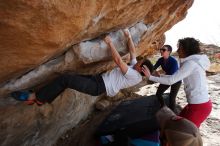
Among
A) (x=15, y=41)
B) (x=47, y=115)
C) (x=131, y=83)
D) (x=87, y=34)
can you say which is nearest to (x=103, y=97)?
(x=47, y=115)

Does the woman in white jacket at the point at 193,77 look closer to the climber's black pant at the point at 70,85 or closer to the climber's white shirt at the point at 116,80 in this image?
the climber's white shirt at the point at 116,80

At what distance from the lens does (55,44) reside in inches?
165

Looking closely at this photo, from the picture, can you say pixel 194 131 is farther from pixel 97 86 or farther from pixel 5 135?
pixel 5 135

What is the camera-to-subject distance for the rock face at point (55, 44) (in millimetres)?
3605

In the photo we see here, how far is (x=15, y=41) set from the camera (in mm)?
3814

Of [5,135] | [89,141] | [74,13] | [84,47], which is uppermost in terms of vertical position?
[74,13]

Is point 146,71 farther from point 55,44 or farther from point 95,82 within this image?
point 55,44

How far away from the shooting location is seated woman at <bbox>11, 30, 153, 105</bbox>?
15.9ft

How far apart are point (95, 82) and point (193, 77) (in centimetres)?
157

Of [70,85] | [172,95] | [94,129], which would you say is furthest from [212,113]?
[70,85]

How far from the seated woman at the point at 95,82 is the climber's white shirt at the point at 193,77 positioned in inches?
14.3

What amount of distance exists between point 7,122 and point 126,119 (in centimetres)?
214

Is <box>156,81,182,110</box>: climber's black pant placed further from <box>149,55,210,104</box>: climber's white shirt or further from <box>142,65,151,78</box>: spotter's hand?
<box>142,65,151,78</box>: spotter's hand

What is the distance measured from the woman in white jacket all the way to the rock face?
95cm
